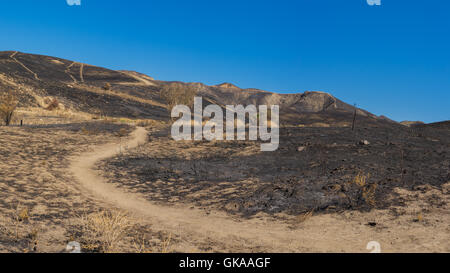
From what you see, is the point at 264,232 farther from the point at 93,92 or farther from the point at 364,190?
the point at 93,92

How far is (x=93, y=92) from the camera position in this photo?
2817 inches

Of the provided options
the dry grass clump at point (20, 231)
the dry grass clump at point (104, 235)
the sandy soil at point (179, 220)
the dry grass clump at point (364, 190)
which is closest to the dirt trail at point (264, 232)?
the sandy soil at point (179, 220)

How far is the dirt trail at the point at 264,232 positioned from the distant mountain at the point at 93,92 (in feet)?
160

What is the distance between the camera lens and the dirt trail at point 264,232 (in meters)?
7.21

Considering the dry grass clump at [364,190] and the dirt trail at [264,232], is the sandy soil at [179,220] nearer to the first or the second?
the dirt trail at [264,232]

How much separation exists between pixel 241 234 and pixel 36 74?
8905cm

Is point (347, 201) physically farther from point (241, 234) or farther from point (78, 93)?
point (78, 93)

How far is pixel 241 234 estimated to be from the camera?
8.15 m

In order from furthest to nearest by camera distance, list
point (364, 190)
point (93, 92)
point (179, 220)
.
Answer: point (93, 92), point (364, 190), point (179, 220)

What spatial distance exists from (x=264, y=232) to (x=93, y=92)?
2887 inches

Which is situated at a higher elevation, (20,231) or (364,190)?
(364,190)

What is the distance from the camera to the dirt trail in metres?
7.21

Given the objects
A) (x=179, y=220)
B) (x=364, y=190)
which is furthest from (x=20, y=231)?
(x=364, y=190)
